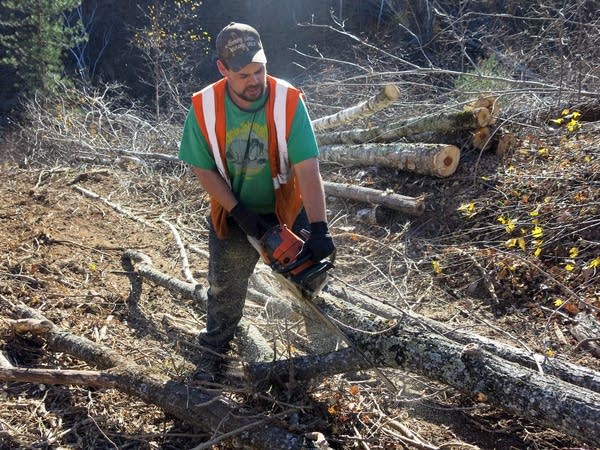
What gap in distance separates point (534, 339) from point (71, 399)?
317 centimetres

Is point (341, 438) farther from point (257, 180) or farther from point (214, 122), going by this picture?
point (214, 122)

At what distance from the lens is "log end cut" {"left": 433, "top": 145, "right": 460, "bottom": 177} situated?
19.7 feet

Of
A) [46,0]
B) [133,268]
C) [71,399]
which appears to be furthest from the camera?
[46,0]

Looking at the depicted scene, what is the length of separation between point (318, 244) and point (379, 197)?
3.41m

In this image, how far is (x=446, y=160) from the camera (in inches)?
239

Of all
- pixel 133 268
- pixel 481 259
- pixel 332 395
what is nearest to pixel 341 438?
pixel 332 395

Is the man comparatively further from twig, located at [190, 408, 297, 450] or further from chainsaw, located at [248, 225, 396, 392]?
twig, located at [190, 408, 297, 450]

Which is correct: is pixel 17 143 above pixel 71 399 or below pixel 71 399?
above

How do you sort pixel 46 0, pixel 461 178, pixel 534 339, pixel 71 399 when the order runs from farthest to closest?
pixel 46 0
pixel 461 178
pixel 534 339
pixel 71 399

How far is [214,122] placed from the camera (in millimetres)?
3061

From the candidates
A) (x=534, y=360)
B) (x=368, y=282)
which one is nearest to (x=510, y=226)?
(x=368, y=282)

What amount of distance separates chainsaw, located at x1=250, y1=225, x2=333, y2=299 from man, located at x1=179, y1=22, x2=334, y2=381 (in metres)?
0.05

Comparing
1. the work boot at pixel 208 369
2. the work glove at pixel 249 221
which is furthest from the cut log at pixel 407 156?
the work boot at pixel 208 369

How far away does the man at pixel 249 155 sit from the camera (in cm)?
295
